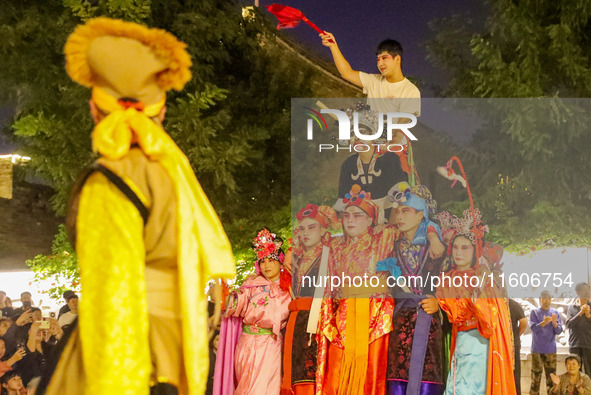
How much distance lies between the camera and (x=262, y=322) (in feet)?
16.4

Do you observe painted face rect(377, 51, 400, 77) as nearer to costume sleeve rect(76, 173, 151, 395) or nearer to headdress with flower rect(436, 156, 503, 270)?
headdress with flower rect(436, 156, 503, 270)

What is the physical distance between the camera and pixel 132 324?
2041mm

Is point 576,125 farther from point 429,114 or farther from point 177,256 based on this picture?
point 177,256

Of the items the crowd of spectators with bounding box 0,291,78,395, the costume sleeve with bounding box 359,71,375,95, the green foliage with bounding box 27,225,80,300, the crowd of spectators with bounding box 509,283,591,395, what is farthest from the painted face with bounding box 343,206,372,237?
the green foliage with bounding box 27,225,80,300

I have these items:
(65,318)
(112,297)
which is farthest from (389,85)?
(112,297)

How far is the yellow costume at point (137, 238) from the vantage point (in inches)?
80.0

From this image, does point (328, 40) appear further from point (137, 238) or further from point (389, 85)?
point (137, 238)

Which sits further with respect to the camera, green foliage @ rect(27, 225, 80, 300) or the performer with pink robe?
green foliage @ rect(27, 225, 80, 300)

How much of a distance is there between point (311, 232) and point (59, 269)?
10.4 ft

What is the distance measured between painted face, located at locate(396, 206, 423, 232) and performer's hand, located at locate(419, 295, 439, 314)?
47 centimetres

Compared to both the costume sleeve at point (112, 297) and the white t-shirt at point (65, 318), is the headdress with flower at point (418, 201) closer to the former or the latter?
the white t-shirt at point (65, 318)

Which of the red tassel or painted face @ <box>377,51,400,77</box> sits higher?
painted face @ <box>377,51,400,77</box>

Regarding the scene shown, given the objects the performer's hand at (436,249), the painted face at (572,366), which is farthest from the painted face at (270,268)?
the painted face at (572,366)

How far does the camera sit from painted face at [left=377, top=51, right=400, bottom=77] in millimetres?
5875
